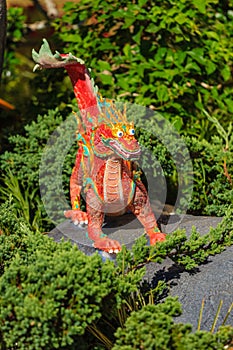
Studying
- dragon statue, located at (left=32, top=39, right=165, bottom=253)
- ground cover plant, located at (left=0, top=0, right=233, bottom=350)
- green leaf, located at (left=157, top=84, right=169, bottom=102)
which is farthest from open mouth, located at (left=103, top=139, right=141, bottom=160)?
green leaf, located at (left=157, top=84, right=169, bottom=102)

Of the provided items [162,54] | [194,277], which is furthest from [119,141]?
[162,54]

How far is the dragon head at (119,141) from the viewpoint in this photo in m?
3.35

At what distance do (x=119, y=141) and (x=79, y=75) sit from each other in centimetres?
66

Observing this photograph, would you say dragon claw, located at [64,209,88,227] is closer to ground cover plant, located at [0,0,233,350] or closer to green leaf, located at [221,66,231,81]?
ground cover plant, located at [0,0,233,350]

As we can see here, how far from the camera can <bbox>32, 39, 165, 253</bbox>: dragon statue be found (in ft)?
11.3

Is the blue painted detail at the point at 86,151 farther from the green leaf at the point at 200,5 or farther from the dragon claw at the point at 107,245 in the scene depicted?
the green leaf at the point at 200,5

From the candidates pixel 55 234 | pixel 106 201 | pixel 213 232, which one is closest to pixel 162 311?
pixel 213 232

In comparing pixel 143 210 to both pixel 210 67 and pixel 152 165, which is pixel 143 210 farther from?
pixel 210 67

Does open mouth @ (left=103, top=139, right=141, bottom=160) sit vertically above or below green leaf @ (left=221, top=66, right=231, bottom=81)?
Result: above

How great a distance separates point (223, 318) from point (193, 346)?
1.72ft

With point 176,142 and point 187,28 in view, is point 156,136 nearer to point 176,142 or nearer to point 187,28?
point 176,142

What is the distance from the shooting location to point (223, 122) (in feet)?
17.1

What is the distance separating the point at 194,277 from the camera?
3367mm

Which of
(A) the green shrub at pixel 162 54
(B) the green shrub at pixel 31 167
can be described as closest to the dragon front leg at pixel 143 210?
(B) the green shrub at pixel 31 167
